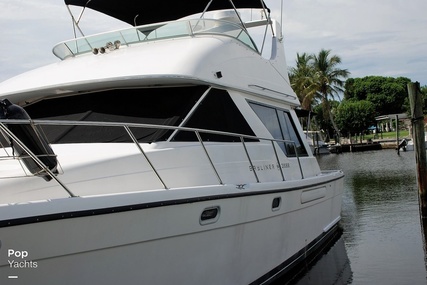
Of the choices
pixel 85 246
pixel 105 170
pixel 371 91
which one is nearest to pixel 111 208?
pixel 85 246

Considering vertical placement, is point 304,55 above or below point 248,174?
above

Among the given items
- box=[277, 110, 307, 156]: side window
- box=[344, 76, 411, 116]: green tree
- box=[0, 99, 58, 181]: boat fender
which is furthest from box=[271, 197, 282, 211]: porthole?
box=[344, 76, 411, 116]: green tree

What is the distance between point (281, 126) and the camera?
23.1 feet

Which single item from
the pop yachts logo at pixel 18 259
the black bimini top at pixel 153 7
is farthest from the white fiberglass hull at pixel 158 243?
the black bimini top at pixel 153 7

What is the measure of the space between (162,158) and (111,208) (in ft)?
3.74

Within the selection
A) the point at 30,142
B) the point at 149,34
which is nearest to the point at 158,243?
the point at 30,142

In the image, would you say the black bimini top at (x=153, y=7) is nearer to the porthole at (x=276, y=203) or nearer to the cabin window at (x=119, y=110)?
the cabin window at (x=119, y=110)

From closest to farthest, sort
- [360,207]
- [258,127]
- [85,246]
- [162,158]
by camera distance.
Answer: [85,246] → [162,158] → [258,127] → [360,207]

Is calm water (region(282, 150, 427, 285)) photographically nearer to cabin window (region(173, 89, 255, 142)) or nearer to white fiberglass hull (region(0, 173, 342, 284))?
white fiberglass hull (region(0, 173, 342, 284))

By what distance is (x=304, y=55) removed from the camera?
1833 inches

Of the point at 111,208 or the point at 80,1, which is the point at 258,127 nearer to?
the point at 111,208

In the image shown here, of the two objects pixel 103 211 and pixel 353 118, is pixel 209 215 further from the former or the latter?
pixel 353 118

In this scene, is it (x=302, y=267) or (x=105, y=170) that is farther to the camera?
(x=302, y=267)

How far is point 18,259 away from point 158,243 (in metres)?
1.12
